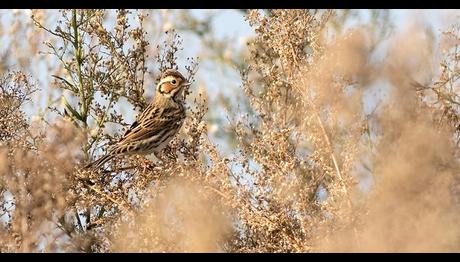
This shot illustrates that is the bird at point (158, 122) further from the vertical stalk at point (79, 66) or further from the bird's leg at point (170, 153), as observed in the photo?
the vertical stalk at point (79, 66)

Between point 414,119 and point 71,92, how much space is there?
431 centimetres

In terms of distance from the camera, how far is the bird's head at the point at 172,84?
6701mm

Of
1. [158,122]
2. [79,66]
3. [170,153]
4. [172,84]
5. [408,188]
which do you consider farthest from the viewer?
[158,122]

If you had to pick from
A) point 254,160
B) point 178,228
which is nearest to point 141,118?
point 254,160

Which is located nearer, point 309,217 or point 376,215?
point 376,215

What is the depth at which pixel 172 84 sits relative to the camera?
7.18 metres

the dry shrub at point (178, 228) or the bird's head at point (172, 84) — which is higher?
the bird's head at point (172, 84)

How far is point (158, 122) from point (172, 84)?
0.56 metres

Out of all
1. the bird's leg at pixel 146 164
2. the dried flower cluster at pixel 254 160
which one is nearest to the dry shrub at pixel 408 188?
the dried flower cluster at pixel 254 160

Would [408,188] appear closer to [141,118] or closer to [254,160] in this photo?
[254,160]

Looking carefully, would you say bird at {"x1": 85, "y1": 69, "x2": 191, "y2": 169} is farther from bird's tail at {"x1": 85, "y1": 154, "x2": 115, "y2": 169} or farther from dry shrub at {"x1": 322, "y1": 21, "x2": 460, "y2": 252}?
dry shrub at {"x1": 322, "y1": 21, "x2": 460, "y2": 252}

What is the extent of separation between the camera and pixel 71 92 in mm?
6895
